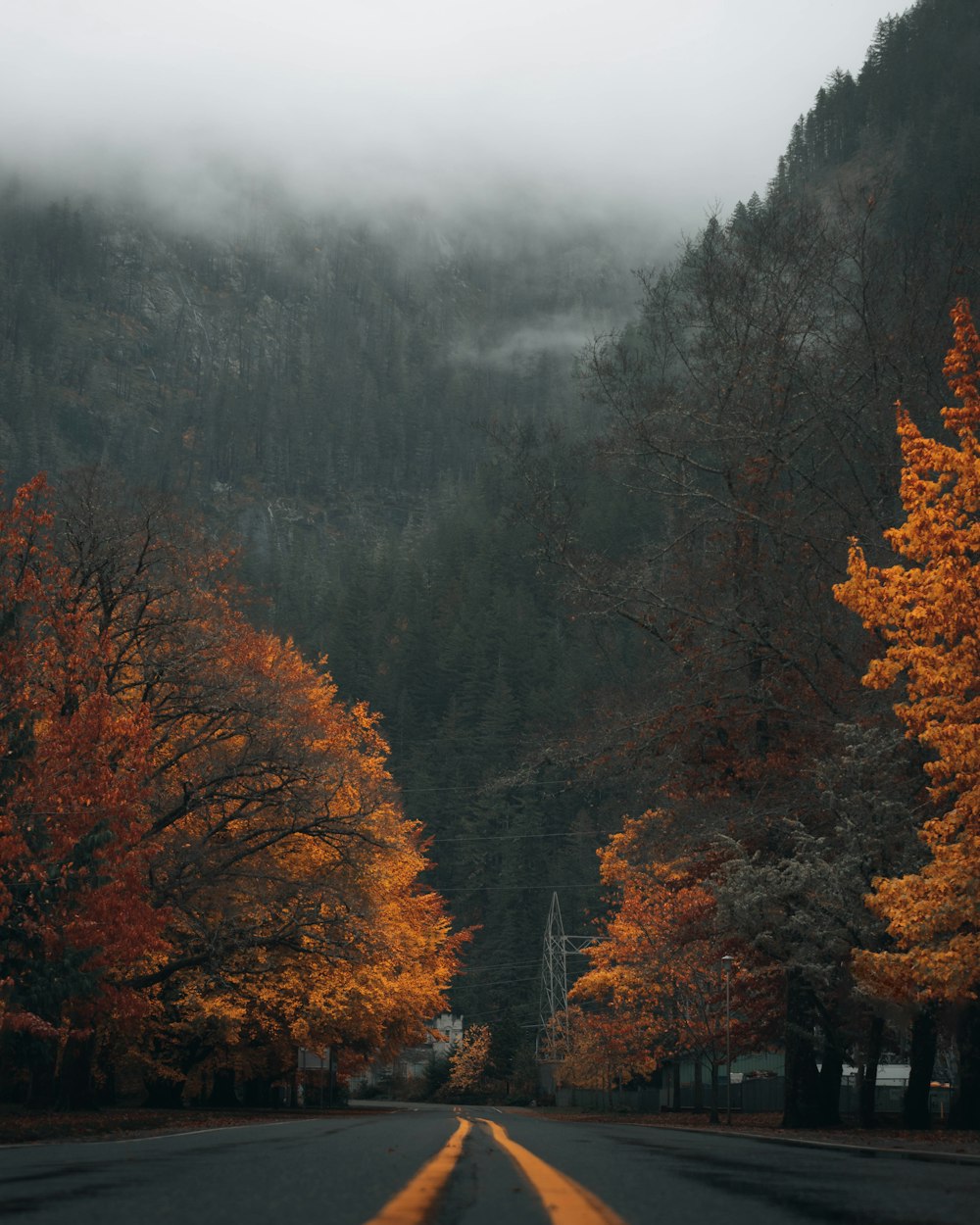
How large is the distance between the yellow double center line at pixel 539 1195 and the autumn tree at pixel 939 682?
31.5ft

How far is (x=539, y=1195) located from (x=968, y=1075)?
20.0 meters

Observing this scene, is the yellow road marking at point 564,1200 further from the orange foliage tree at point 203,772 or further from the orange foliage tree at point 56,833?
the orange foliage tree at point 203,772

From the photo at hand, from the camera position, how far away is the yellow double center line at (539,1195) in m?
5.03

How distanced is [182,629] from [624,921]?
28975 millimetres

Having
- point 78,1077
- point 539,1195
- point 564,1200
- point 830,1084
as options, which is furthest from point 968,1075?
point 564,1200

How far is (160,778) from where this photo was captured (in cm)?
3167

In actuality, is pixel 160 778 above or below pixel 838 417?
below

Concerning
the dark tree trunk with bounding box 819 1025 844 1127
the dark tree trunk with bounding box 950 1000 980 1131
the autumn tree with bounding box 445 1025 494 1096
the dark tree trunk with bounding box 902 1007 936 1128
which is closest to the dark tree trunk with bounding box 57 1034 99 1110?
the dark tree trunk with bounding box 819 1025 844 1127

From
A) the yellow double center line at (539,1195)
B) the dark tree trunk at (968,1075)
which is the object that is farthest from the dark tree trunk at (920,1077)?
the yellow double center line at (539,1195)

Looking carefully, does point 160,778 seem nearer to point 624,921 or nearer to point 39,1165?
point 39,1165

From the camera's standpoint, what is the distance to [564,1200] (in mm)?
5957

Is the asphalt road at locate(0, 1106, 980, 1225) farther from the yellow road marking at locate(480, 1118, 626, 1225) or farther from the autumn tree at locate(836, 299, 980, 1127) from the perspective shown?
the autumn tree at locate(836, 299, 980, 1127)

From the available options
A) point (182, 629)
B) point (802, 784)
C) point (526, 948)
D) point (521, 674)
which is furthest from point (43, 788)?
point (521, 674)

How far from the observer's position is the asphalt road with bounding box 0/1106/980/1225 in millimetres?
5273
